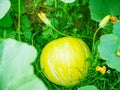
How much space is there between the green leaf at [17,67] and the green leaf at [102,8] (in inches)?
40.9

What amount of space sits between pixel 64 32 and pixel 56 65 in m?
0.35

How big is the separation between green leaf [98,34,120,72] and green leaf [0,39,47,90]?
2.37ft

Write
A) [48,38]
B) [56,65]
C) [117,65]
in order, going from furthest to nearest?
[48,38], [56,65], [117,65]

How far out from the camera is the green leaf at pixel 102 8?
250 cm

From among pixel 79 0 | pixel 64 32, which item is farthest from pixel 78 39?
pixel 79 0

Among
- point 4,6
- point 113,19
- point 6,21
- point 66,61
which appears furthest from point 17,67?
point 6,21

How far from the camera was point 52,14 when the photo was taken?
285cm

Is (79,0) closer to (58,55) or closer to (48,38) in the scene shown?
(48,38)

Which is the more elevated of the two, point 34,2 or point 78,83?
point 34,2

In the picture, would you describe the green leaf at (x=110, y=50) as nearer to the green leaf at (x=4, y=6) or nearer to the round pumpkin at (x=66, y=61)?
the round pumpkin at (x=66, y=61)

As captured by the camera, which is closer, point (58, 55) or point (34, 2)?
point (58, 55)

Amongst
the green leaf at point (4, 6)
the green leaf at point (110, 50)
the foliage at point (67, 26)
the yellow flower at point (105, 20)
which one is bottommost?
the foliage at point (67, 26)

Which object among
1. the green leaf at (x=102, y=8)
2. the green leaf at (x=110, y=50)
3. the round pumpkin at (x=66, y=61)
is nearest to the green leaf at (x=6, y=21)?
the round pumpkin at (x=66, y=61)

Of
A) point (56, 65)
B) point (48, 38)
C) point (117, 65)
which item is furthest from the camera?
point (48, 38)
